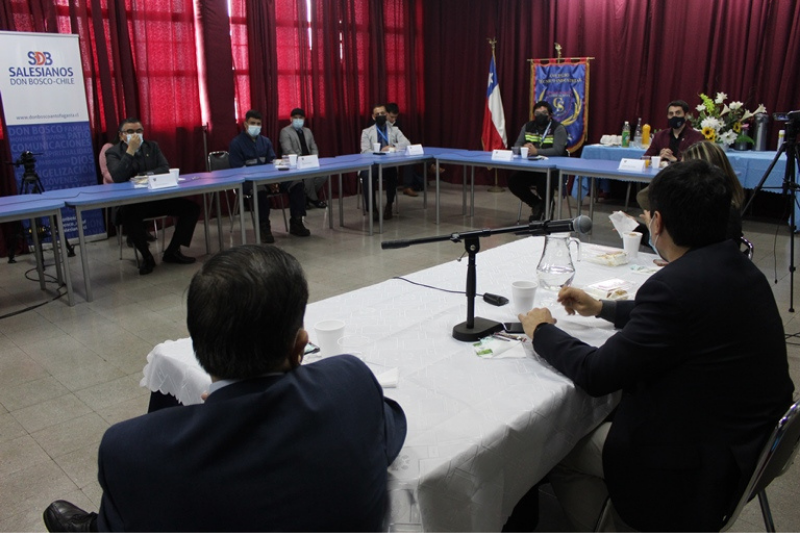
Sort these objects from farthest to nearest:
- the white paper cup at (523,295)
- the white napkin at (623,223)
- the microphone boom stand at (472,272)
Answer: the white napkin at (623,223) < the white paper cup at (523,295) < the microphone boom stand at (472,272)

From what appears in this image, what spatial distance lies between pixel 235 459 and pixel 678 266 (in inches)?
40.2

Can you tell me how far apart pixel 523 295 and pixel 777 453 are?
76 centimetres

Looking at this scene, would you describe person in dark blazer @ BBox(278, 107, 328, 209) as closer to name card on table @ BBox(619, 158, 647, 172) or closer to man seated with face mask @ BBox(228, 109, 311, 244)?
man seated with face mask @ BBox(228, 109, 311, 244)

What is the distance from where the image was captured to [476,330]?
1.82 meters

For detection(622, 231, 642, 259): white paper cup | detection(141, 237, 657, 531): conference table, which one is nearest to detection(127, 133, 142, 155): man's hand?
detection(141, 237, 657, 531): conference table

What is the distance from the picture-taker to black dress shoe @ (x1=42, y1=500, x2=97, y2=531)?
1299 mm

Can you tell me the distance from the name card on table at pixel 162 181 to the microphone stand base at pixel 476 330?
11.6 ft

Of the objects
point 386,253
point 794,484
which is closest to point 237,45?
point 386,253

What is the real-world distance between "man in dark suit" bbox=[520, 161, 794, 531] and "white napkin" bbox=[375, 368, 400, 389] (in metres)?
0.43

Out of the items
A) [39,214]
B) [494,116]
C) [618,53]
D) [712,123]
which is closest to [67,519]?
[39,214]

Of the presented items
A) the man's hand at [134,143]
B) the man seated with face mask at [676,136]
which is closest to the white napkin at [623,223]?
the man seated with face mask at [676,136]

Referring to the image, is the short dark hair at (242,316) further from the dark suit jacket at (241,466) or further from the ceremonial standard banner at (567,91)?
the ceremonial standard banner at (567,91)

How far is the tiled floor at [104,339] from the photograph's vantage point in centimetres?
229

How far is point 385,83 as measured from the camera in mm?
8664
